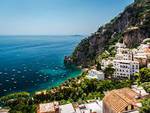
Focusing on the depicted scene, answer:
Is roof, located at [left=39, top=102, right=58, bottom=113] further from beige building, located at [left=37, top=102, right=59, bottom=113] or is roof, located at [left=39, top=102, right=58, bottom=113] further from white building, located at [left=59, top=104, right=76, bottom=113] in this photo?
white building, located at [left=59, top=104, right=76, bottom=113]

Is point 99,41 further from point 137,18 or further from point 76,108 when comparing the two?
point 76,108

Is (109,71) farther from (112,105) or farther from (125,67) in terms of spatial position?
(112,105)

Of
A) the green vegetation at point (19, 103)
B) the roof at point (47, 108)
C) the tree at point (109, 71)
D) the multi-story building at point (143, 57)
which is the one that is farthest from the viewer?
the tree at point (109, 71)

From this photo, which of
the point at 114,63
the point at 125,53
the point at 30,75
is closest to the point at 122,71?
the point at 114,63

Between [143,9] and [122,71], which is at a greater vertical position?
[143,9]

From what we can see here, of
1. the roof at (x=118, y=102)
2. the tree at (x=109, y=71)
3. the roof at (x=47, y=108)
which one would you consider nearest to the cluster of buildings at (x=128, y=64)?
the tree at (x=109, y=71)

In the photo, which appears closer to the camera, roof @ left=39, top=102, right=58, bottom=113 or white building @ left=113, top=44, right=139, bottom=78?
roof @ left=39, top=102, right=58, bottom=113

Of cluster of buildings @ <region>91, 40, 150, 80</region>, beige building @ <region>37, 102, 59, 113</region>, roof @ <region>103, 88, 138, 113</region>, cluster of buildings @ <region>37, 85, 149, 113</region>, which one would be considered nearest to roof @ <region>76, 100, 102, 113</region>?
cluster of buildings @ <region>37, 85, 149, 113</region>

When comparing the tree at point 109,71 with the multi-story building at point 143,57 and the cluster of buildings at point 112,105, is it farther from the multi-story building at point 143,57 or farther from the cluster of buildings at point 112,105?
the cluster of buildings at point 112,105
